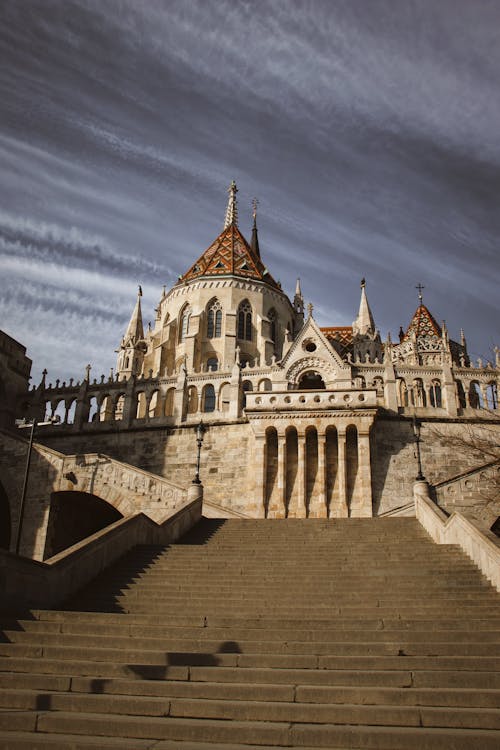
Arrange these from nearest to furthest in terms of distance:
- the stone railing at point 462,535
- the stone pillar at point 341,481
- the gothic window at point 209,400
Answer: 1. the stone railing at point 462,535
2. the stone pillar at point 341,481
3. the gothic window at point 209,400

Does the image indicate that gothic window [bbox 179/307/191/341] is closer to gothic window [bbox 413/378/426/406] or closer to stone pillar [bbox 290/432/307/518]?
gothic window [bbox 413/378/426/406]

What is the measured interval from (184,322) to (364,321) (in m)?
13.2

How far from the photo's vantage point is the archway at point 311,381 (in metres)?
33.5

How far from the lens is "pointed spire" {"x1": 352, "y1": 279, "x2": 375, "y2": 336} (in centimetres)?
4678

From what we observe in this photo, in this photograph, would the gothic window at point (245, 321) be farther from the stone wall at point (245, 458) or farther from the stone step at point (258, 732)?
the stone step at point (258, 732)

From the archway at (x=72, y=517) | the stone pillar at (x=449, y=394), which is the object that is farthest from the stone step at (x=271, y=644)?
the stone pillar at (x=449, y=394)

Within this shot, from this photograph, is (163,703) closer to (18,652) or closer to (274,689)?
(274,689)

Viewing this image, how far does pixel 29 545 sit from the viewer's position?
23.3 m

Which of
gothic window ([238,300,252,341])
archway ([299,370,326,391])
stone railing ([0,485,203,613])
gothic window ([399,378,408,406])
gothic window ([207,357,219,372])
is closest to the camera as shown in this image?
stone railing ([0,485,203,613])

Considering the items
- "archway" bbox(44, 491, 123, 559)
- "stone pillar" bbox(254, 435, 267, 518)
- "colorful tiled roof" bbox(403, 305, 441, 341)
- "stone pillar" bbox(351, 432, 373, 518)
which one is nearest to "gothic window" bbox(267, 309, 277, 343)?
"colorful tiled roof" bbox(403, 305, 441, 341)

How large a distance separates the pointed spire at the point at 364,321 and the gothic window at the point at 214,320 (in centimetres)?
1015

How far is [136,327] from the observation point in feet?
166

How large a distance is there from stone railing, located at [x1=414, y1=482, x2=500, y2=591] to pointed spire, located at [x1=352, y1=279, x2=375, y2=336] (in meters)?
28.5

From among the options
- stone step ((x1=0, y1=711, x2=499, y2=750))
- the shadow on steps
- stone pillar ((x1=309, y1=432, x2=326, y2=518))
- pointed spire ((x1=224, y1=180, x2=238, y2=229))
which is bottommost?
stone step ((x1=0, y1=711, x2=499, y2=750))
